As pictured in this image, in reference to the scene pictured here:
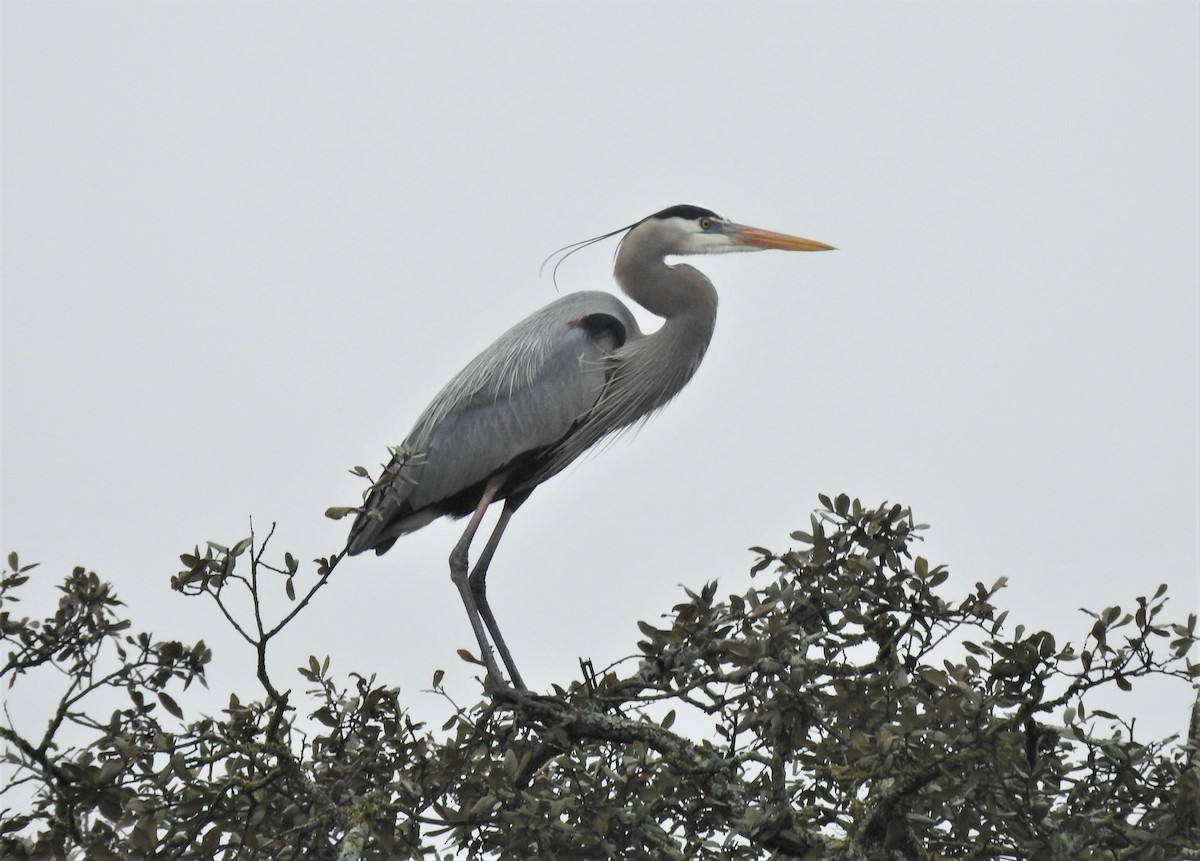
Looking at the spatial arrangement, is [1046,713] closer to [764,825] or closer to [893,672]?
[893,672]

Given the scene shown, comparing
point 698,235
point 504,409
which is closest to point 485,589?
point 504,409

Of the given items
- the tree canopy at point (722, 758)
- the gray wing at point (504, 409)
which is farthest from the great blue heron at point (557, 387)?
the tree canopy at point (722, 758)

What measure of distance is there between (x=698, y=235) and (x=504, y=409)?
1.62m

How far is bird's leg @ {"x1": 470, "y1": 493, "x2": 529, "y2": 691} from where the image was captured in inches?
247

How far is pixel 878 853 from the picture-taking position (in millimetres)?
3680

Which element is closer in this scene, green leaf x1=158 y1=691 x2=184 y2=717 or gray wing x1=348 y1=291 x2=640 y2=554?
green leaf x1=158 y1=691 x2=184 y2=717

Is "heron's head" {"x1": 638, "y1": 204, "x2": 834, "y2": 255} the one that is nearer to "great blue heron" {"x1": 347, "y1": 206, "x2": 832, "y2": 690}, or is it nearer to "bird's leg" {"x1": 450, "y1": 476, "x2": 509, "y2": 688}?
"great blue heron" {"x1": 347, "y1": 206, "x2": 832, "y2": 690}

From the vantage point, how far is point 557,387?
7008 millimetres

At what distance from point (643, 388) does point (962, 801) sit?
3889mm

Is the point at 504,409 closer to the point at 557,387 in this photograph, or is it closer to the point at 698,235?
the point at 557,387

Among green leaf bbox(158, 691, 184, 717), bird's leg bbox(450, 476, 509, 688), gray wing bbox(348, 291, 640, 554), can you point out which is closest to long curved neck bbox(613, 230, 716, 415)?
gray wing bbox(348, 291, 640, 554)

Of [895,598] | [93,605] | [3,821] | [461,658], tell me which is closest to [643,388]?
[461,658]

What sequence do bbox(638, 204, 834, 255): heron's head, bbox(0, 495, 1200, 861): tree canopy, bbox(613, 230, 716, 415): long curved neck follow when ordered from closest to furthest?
bbox(0, 495, 1200, 861): tree canopy → bbox(613, 230, 716, 415): long curved neck → bbox(638, 204, 834, 255): heron's head

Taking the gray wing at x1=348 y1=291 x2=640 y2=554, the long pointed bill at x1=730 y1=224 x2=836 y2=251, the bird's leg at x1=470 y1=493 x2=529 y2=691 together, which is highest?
the long pointed bill at x1=730 y1=224 x2=836 y2=251
